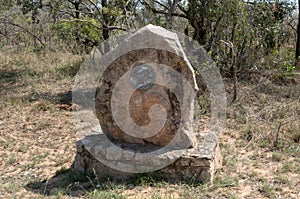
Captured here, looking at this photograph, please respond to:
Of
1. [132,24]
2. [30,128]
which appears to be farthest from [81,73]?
[30,128]

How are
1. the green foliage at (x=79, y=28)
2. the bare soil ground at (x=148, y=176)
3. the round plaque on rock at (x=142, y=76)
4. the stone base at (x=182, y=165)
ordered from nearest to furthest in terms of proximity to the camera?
the bare soil ground at (x=148, y=176) < the stone base at (x=182, y=165) < the round plaque on rock at (x=142, y=76) < the green foliage at (x=79, y=28)

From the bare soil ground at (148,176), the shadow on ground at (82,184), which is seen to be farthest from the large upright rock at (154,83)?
the bare soil ground at (148,176)

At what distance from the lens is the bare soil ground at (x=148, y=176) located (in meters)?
3.55

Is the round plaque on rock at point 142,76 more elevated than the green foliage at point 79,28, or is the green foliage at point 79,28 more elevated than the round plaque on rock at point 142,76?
the green foliage at point 79,28

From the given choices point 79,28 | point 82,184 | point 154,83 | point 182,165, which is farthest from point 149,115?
point 79,28

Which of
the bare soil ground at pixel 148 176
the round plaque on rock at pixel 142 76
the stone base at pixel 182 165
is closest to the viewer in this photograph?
the bare soil ground at pixel 148 176

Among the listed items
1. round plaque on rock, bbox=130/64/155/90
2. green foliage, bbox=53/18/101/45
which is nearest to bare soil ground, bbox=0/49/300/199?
round plaque on rock, bbox=130/64/155/90

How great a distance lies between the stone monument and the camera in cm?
374

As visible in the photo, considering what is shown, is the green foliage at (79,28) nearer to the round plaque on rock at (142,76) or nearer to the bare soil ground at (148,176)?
the bare soil ground at (148,176)

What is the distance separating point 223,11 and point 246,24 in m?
0.52

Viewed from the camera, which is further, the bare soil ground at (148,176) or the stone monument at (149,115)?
the stone monument at (149,115)

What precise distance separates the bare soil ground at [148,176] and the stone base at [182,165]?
0.11m

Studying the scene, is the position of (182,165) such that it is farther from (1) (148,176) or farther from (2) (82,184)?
(2) (82,184)

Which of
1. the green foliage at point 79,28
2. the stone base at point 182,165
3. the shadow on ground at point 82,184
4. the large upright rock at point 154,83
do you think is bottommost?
the shadow on ground at point 82,184
